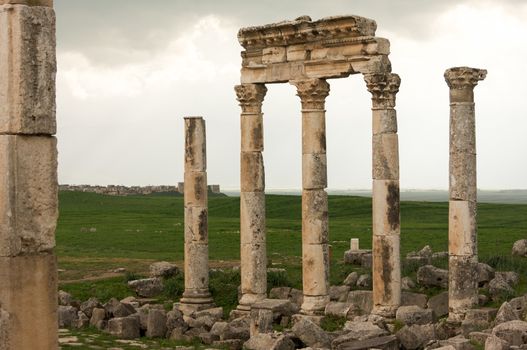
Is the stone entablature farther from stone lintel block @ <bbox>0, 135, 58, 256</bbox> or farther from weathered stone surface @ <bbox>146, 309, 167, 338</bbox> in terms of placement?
stone lintel block @ <bbox>0, 135, 58, 256</bbox>

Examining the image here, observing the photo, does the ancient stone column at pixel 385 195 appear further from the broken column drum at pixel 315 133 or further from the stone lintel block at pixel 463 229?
the stone lintel block at pixel 463 229

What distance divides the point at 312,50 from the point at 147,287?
35.8 ft

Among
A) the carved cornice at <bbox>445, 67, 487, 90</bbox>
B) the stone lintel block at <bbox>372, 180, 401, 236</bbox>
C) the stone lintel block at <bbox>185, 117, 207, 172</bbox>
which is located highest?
the carved cornice at <bbox>445, 67, 487, 90</bbox>

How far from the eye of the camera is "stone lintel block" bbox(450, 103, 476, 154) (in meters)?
28.5

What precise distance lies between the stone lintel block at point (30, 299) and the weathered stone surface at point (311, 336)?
10168mm

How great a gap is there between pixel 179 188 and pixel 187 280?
239 ft

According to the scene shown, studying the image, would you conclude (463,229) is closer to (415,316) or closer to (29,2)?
(415,316)

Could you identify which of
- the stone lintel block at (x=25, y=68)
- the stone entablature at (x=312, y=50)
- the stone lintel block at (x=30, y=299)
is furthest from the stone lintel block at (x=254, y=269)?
the stone lintel block at (x=25, y=68)

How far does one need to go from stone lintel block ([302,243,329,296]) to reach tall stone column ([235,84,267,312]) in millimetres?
2028

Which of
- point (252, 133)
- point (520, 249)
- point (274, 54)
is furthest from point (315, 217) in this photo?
point (520, 249)

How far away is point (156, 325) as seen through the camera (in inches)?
1119

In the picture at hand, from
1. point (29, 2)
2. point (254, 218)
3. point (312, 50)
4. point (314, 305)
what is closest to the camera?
point (29, 2)

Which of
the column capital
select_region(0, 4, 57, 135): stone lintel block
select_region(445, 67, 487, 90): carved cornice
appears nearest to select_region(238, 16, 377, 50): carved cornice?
the column capital

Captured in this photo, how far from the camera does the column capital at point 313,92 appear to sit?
1217 inches
